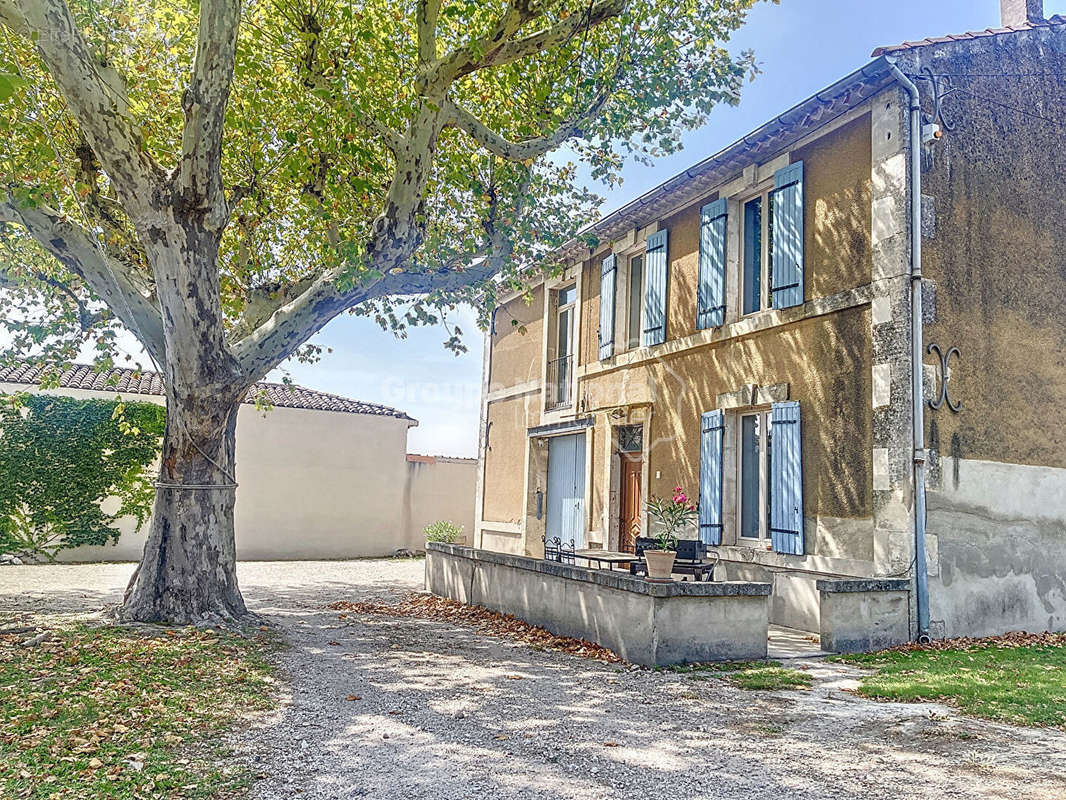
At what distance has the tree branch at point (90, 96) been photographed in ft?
20.7

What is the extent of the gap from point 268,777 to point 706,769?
85.3 inches

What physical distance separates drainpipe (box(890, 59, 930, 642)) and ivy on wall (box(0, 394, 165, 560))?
13.1 m

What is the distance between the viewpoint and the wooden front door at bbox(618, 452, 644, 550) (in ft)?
39.7

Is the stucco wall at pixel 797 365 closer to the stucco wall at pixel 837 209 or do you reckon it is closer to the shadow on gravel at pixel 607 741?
the stucco wall at pixel 837 209

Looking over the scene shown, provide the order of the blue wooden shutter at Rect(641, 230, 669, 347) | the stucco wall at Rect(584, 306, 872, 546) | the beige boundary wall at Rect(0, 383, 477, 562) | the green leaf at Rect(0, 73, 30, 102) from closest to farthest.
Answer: the green leaf at Rect(0, 73, 30, 102), the stucco wall at Rect(584, 306, 872, 546), the blue wooden shutter at Rect(641, 230, 669, 347), the beige boundary wall at Rect(0, 383, 477, 562)

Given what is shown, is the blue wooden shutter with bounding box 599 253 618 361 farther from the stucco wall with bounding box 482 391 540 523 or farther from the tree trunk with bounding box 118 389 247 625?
the tree trunk with bounding box 118 389 247 625

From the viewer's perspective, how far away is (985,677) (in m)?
6.35

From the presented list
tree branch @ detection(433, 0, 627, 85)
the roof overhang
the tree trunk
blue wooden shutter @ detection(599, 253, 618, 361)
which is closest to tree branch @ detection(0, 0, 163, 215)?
the tree trunk

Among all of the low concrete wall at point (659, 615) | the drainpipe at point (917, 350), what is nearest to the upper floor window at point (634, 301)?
the drainpipe at point (917, 350)

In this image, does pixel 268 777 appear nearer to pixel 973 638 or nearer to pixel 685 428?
pixel 973 638

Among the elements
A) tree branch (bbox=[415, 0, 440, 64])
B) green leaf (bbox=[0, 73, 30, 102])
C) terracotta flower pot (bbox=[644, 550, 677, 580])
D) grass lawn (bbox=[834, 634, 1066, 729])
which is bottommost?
grass lawn (bbox=[834, 634, 1066, 729])

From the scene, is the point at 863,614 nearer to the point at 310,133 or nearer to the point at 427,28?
the point at 427,28

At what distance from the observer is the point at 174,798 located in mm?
3510

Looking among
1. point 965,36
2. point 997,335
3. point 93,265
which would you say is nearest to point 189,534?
point 93,265
